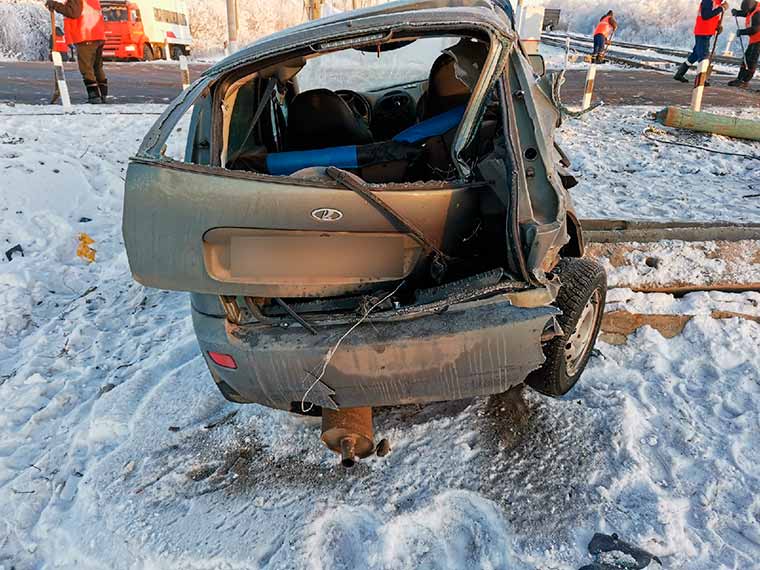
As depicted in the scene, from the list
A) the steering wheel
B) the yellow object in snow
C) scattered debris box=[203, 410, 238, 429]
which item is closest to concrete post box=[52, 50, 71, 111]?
the yellow object in snow

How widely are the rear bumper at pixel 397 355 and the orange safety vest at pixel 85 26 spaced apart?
30.8 feet

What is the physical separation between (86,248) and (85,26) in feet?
20.9

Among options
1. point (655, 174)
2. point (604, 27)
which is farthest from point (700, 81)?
point (604, 27)

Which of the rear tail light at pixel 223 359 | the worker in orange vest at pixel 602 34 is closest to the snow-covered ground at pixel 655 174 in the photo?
the rear tail light at pixel 223 359

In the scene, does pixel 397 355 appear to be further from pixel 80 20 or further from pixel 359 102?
pixel 80 20

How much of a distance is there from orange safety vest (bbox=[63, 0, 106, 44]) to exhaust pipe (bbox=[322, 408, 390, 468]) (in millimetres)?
9679

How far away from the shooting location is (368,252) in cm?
215

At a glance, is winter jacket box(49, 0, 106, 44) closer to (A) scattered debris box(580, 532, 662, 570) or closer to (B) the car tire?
(B) the car tire

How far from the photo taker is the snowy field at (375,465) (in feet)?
7.04

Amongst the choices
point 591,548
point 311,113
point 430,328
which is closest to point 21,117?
point 311,113

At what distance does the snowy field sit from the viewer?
2.15 metres

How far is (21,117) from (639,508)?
29.8 feet

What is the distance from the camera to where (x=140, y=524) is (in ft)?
7.57

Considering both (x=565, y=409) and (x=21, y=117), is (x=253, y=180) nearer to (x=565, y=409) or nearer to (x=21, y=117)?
(x=565, y=409)
